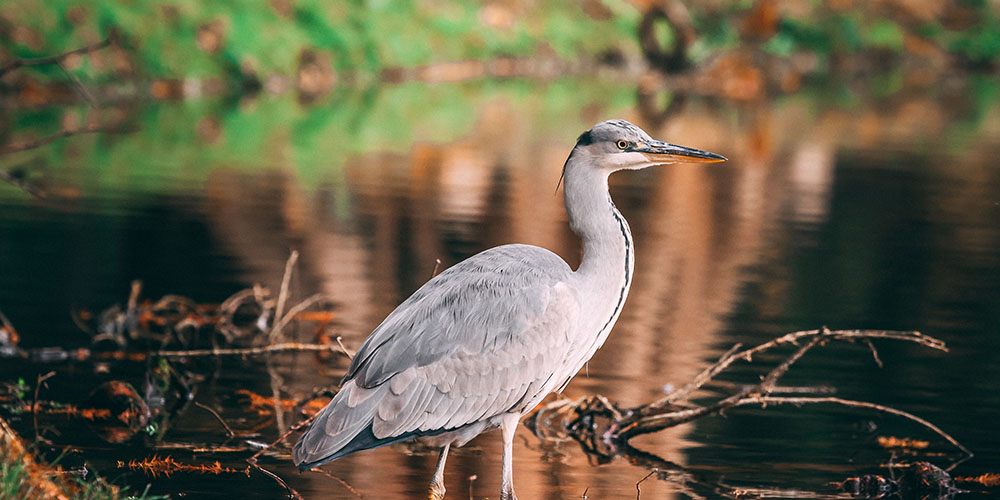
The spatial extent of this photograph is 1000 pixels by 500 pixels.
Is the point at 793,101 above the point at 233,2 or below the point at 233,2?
below

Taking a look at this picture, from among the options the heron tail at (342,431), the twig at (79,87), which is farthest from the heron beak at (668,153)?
the twig at (79,87)

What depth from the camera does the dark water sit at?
877cm

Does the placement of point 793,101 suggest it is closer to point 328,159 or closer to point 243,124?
point 243,124

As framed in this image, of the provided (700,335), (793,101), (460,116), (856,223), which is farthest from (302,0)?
(700,335)

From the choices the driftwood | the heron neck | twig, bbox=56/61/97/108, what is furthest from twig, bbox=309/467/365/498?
twig, bbox=56/61/97/108

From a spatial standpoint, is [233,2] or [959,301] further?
[233,2]

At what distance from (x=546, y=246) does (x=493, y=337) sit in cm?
976

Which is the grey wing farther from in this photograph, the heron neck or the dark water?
the dark water

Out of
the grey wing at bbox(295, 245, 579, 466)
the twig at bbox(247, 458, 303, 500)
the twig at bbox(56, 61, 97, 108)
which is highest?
the twig at bbox(56, 61, 97, 108)

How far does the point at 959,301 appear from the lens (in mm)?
14250

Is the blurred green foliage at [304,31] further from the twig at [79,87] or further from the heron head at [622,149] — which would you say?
the heron head at [622,149]

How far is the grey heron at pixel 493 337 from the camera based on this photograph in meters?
6.84

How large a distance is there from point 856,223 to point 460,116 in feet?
52.9

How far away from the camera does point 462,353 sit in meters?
6.96
